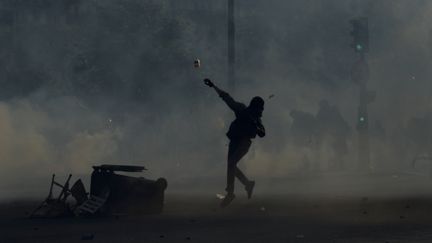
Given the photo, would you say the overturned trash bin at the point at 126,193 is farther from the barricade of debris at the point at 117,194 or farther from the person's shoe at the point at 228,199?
the person's shoe at the point at 228,199

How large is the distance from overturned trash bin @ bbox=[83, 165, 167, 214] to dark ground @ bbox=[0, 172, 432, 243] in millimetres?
432

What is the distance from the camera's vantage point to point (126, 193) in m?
15.3

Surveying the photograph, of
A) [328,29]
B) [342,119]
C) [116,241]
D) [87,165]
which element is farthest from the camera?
[328,29]

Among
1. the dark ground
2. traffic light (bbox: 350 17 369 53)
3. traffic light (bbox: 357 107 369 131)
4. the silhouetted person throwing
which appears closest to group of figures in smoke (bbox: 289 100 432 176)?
traffic light (bbox: 357 107 369 131)

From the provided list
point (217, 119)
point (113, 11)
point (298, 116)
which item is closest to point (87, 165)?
point (217, 119)

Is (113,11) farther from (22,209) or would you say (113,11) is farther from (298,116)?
(22,209)

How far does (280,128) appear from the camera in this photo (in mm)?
76188

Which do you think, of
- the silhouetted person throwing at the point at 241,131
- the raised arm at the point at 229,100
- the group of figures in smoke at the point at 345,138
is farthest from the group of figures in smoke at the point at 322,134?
the raised arm at the point at 229,100

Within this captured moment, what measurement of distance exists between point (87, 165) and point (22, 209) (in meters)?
34.9

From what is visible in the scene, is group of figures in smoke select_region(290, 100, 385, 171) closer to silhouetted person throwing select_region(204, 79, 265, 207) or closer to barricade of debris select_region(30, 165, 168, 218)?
silhouetted person throwing select_region(204, 79, 265, 207)

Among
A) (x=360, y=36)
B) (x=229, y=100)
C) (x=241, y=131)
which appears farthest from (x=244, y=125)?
(x=360, y=36)

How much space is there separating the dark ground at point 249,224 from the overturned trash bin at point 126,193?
0.43 metres

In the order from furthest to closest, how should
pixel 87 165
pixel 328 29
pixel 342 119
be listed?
pixel 328 29 → pixel 342 119 → pixel 87 165

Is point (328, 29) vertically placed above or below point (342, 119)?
above
